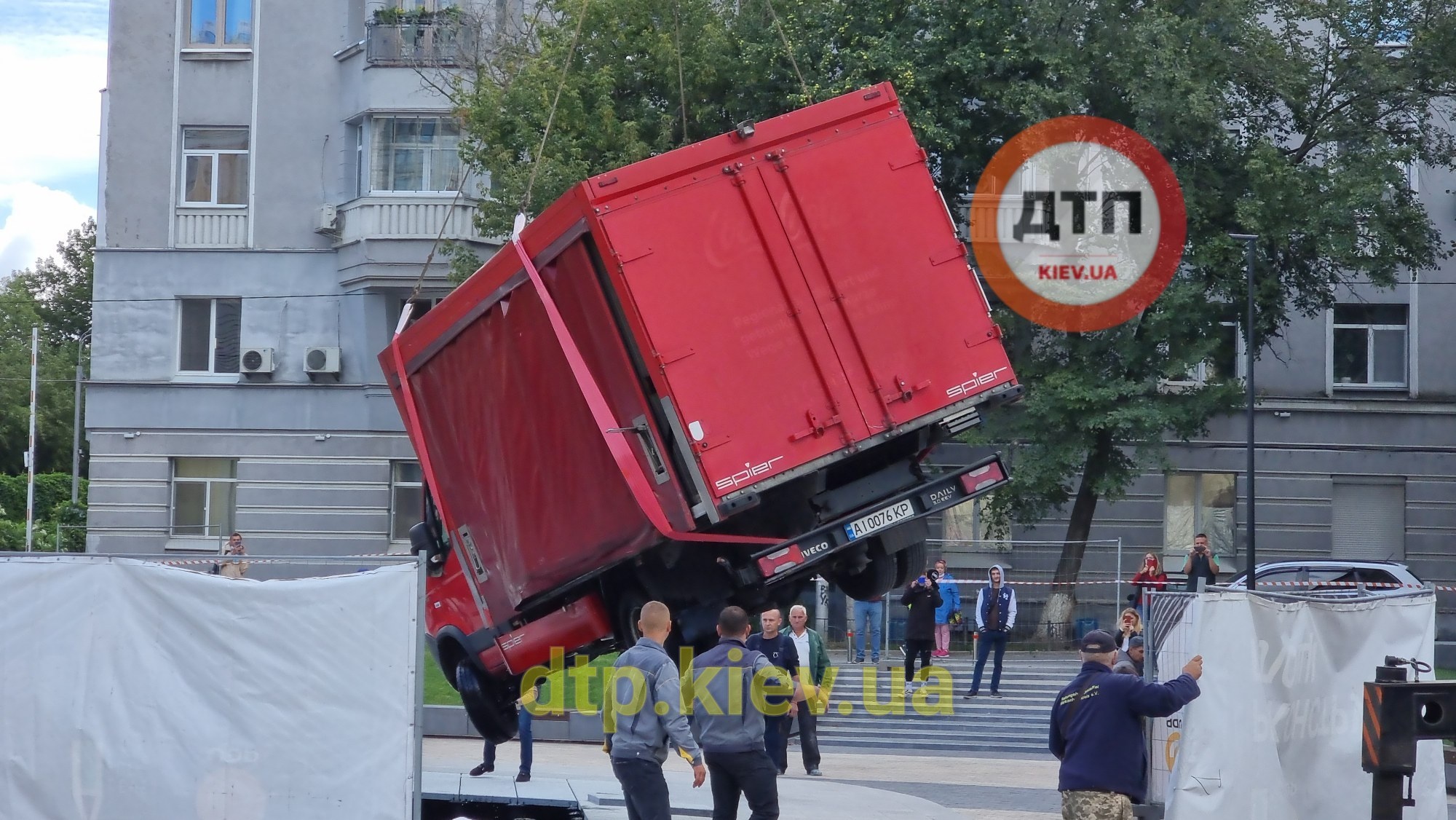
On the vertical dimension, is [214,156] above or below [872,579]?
above

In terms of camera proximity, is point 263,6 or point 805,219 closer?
point 805,219

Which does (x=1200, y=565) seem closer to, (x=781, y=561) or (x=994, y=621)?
(x=994, y=621)

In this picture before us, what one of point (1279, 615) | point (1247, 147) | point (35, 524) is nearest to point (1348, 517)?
point (1247, 147)

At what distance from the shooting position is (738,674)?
849cm

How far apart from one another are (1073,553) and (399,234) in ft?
46.3

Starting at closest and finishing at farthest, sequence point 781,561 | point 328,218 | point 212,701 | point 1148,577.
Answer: point 212,701 → point 781,561 → point 1148,577 → point 328,218

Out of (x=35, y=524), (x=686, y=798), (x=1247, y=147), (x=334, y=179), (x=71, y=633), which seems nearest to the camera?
(x=71, y=633)

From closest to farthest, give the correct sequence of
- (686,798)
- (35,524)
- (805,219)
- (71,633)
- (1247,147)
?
(71,633), (805,219), (686,798), (1247,147), (35,524)

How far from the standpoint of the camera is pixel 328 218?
98.1ft

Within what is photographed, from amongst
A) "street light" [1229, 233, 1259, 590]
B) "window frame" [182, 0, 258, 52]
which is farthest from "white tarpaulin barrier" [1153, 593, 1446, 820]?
"window frame" [182, 0, 258, 52]

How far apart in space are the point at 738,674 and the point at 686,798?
12.9 feet

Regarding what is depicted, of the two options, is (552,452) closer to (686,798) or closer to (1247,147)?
(686,798)

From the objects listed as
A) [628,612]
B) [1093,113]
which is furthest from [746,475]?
[1093,113]

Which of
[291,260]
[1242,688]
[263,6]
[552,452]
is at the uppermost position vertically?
[263,6]
